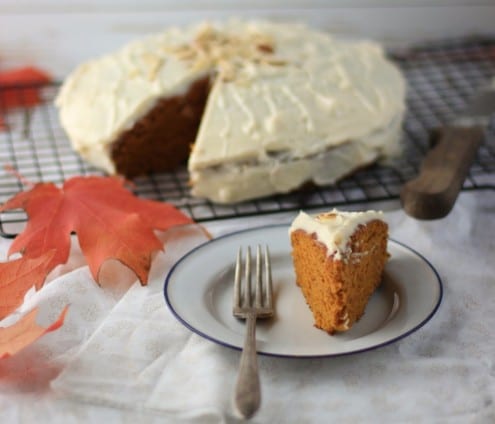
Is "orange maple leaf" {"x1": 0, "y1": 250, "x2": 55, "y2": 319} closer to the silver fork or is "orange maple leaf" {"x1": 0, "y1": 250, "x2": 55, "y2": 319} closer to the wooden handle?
the silver fork

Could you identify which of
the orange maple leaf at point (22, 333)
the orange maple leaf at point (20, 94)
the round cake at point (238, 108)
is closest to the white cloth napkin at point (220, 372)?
the orange maple leaf at point (22, 333)

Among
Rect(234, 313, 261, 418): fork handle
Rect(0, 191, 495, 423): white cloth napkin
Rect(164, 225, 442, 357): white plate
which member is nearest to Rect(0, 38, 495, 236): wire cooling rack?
Rect(164, 225, 442, 357): white plate

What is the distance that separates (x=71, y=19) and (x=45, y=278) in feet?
9.54

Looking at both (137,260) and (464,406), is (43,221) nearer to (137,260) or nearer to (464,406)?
(137,260)

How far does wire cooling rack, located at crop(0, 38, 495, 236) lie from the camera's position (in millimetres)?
2766

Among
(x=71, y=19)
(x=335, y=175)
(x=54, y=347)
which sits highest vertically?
(x=54, y=347)

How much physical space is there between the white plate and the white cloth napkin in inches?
2.6

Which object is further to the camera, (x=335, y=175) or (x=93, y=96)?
(x=93, y=96)

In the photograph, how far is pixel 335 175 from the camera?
111 inches

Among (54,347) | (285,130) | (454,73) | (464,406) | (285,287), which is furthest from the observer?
(454,73)

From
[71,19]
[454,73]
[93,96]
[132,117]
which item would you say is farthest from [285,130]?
[71,19]

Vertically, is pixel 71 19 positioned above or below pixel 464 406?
below

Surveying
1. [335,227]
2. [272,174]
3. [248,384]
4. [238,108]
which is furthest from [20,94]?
[248,384]

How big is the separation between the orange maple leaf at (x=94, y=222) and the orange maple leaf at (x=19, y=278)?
6 centimetres
